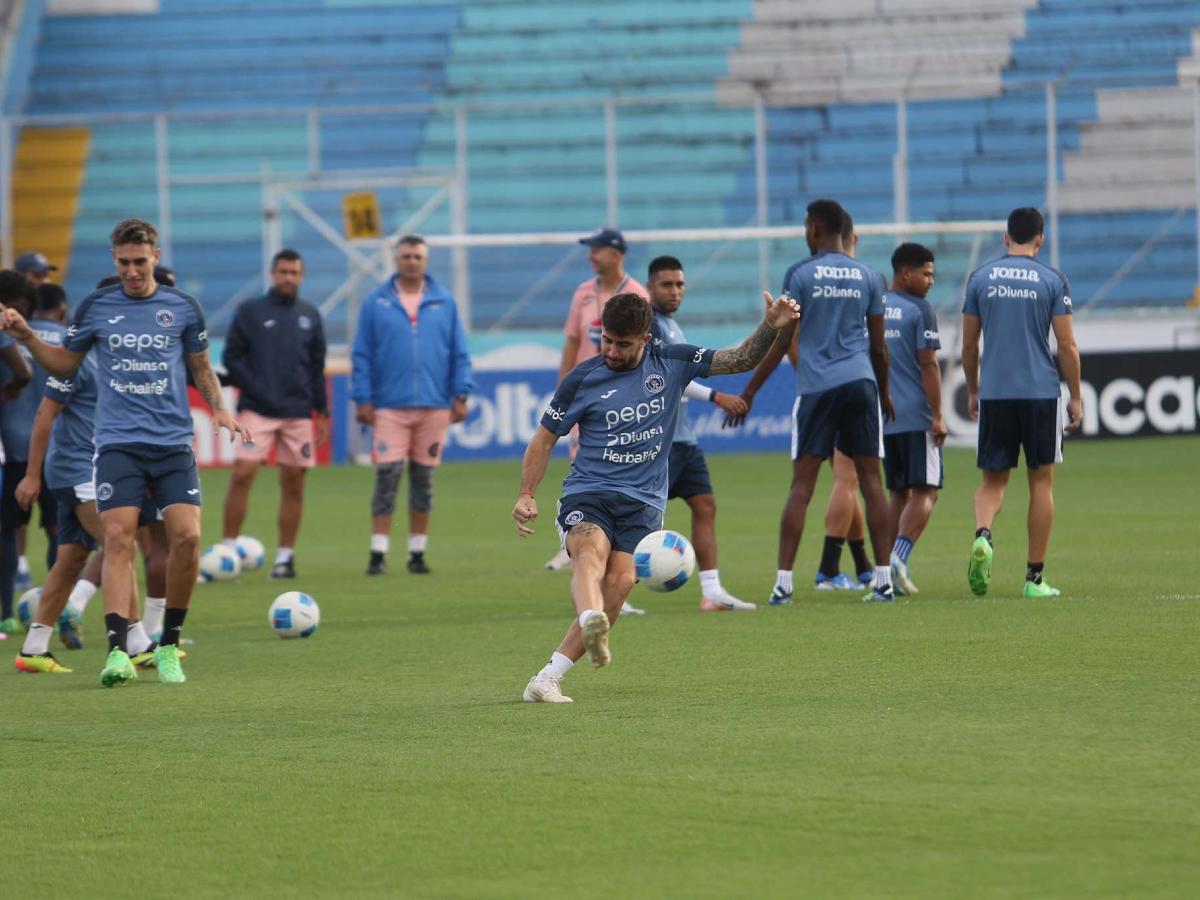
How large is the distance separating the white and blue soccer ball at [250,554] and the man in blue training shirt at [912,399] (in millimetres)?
4981

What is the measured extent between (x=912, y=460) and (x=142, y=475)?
16.3ft

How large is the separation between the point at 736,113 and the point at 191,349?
21912mm

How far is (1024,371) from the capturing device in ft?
37.3

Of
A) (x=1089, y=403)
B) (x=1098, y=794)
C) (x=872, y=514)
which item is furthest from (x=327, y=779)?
(x=1089, y=403)

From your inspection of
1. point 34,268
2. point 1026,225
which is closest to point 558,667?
point 1026,225

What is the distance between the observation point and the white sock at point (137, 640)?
1012cm

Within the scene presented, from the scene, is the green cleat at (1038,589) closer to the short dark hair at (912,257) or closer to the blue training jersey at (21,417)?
the short dark hair at (912,257)

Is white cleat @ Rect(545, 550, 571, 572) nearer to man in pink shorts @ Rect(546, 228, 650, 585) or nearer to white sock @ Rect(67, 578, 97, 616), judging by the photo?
man in pink shorts @ Rect(546, 228, 650, 585)

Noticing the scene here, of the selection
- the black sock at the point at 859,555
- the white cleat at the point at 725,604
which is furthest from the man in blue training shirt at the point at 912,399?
the white cleat at the point at 725,604

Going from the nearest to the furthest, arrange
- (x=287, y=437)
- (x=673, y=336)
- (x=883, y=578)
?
(x=883, y=578)
(x=673, y=336)
(x=287, y=437)

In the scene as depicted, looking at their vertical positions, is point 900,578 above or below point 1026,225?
below

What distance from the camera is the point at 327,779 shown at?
21.7 feet

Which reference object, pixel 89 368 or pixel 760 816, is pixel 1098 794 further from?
pixel 89 368

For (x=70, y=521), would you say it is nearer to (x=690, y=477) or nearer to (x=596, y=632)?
(x=690, y=477)
